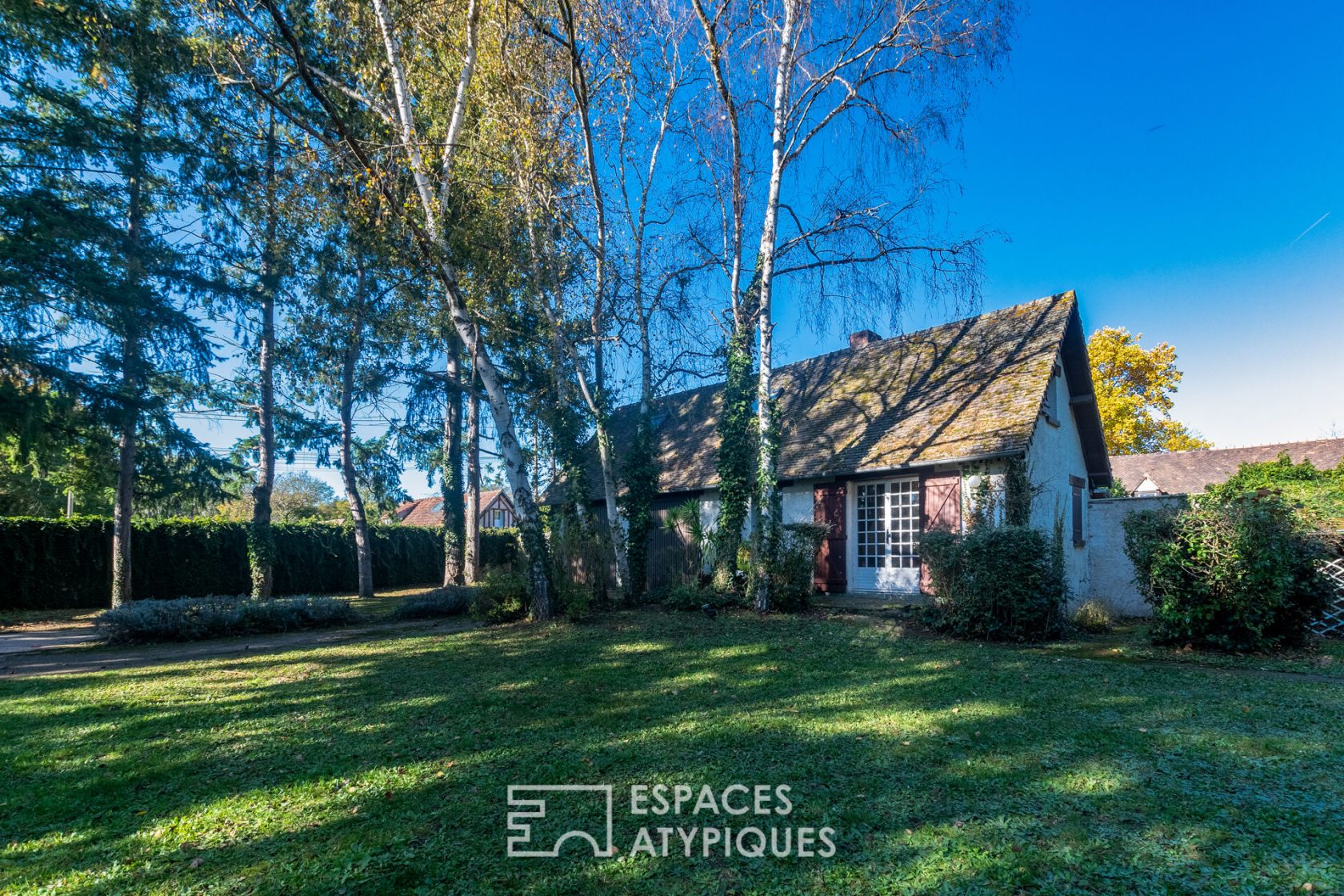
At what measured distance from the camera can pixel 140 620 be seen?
32.0ft

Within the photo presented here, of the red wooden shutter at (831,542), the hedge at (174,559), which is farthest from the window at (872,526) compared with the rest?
the hedge at (174,559)

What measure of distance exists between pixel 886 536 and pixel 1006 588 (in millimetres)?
4805

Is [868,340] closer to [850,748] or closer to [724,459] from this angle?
[724,459]

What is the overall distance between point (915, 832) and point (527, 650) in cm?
593

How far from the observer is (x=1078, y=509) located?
14.3 meters

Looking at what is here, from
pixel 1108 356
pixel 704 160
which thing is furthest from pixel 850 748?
pixel 1108 356

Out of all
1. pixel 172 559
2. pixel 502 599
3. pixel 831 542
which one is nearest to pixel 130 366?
pixel 172 559

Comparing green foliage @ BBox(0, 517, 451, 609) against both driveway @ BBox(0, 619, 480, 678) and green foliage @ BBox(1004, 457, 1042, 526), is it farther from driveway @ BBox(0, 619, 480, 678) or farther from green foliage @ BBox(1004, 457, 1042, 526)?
green foliage @ BBox(1004, 457, 1042, 526)

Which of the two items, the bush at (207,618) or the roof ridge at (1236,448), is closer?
the bush at (207,618)

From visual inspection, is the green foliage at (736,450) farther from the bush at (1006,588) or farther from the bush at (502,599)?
the bush at (1006,588)

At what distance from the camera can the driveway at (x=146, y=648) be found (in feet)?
26.6

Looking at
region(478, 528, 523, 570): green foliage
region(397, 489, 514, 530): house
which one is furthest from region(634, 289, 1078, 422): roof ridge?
region(397, 489, 514, 530): house

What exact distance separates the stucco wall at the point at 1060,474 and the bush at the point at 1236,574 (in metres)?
3.62

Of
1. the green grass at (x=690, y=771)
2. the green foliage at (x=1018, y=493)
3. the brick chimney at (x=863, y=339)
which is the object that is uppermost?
the brick chimney at (x=863, y=339)
